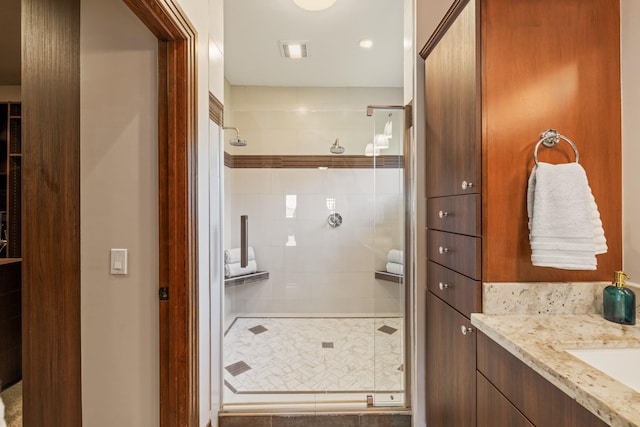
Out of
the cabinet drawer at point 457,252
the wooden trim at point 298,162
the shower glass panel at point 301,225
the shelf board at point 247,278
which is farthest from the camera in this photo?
the wooden trim at point 298,162

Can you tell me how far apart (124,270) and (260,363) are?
4.68ft

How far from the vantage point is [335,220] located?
301 cm

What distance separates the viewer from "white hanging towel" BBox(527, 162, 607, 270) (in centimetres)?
91

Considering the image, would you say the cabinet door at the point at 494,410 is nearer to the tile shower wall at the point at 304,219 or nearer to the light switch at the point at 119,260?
the light switch at the point at 119,260

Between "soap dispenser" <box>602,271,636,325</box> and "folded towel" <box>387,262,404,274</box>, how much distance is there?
0.98m

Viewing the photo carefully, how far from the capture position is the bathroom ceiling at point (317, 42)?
2057 millimetres

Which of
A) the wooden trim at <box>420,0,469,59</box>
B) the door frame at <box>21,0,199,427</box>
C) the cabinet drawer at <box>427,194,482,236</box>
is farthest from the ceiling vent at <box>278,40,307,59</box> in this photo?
the cabinet drawer at <box>427,194,482,236</box>

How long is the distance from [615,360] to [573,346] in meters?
0.12

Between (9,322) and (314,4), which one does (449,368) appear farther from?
(9,322)

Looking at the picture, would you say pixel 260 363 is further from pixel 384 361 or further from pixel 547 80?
pixel 547 80

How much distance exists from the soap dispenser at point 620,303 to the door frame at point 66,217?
5.11ft

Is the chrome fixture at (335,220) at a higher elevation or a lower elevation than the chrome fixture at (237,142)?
lower

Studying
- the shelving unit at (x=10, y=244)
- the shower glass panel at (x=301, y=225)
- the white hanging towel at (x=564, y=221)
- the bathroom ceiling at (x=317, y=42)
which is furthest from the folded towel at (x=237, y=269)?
the white hanging towel at (x=564, y=221)

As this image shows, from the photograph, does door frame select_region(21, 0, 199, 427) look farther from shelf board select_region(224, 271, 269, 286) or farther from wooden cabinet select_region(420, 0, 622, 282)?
shelf board select_region(224, 271, 269, 286)
